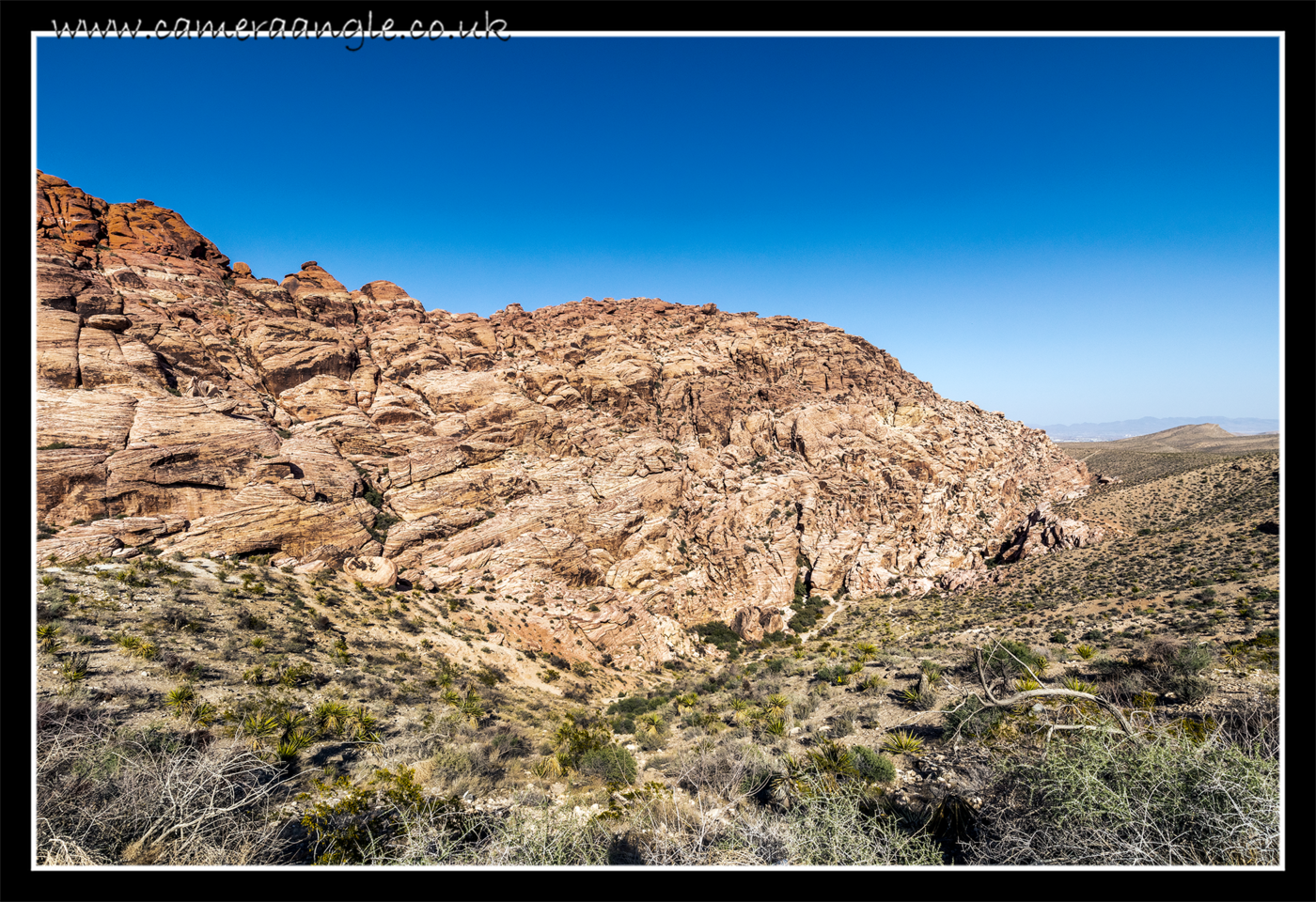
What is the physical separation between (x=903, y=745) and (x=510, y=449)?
29.6m

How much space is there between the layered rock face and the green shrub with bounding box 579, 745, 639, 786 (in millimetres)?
14650

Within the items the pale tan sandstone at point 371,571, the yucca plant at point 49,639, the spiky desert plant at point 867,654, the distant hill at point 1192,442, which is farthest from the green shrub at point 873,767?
the distant hill at point 1192,442

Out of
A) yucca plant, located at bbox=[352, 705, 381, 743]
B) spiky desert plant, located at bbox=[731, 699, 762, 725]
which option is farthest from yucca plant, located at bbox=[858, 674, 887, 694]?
yucca plant, located at bbox=[352, 705, 381, 743]

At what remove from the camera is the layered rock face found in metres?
19.8

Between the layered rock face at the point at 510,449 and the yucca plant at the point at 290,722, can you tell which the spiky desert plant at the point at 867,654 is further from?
the yucca plant at the point at 290,722

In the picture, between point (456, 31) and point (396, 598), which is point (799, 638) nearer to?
point (396, 598)

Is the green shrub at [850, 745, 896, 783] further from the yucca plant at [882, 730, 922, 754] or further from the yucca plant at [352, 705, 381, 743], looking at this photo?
the yucca plant at [352, 705, 381, 743]

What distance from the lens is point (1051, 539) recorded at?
28.8 meters

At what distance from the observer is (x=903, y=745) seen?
7590 mm

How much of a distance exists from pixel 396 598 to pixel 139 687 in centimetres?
1164

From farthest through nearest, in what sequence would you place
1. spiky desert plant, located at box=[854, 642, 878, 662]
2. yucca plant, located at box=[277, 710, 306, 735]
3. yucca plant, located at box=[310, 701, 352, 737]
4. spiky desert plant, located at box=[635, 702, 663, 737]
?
spiky desert plant, located at box=[854, 642, 878, 662] < spiky desert plant, located at box=[635, 702, 663, 737] < yucca plant, located at box=[310, 701, 352, 737] < yucca plant, located at box=[277, 710, 306, 735]

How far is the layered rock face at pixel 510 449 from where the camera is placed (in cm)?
1978

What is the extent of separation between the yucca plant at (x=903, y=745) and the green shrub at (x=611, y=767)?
15.2ft

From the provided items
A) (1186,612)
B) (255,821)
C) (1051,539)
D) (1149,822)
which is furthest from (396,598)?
(1051,539)
